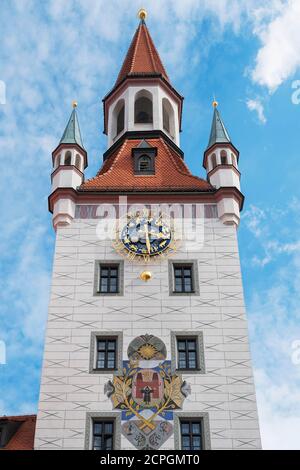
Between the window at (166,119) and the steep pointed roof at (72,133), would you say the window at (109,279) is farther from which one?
the window at (166,119)

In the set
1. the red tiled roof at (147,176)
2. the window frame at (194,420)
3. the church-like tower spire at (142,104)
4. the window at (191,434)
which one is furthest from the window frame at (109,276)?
the church-like tower spire at (142,104)

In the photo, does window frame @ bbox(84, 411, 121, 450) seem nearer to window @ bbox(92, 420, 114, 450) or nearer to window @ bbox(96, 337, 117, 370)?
window @ bbox(92, 420, 114, 450)

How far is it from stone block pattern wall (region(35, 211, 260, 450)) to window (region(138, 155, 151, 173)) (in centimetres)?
391

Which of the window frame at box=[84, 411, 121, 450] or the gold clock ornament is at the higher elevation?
the gold clock ornament

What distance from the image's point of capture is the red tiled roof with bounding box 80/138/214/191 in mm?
24859

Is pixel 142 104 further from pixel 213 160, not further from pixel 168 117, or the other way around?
pixel 213 160

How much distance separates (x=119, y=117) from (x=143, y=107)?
44.7 inches

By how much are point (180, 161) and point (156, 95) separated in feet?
13.0

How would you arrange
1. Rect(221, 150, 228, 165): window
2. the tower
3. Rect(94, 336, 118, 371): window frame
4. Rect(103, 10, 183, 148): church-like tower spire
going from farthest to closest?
Rect(103, 10, 183, 148): church-like tower spire, Rect(221, 150, 228, 165): window, Rect(94, 336, 118, 371): window frame, the tower

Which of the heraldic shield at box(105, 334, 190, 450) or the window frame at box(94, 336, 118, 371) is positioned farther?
the window frame at box(94, 336, 118, 371)

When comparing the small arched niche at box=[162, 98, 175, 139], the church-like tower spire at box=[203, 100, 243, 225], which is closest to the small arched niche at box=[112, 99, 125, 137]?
the small arched niche at box=[162, 98, 175, 139]

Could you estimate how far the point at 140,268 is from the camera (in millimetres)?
22172

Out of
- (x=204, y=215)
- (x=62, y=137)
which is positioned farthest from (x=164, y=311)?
(x=62, y=137)
